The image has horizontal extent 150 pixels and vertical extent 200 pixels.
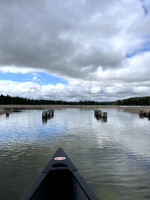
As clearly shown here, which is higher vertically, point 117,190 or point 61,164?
point 61,164

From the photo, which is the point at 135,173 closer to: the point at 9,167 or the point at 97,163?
the point at 97,163

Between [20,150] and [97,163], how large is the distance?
23.6 feet

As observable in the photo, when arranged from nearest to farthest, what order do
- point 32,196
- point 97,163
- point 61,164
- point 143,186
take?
point 32,196, point 61,164, point 143,186, point 97,163

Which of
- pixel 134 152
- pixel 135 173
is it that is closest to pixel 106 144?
pixel 134 152

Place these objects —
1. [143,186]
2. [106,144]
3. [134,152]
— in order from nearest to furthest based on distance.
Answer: [143,186]
[134,152]
[106,144]

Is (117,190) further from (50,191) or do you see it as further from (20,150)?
(20,150)

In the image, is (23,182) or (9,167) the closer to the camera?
(23,182)

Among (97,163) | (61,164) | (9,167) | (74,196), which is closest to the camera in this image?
(74,196)

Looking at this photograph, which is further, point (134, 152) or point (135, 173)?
point (134, 152)

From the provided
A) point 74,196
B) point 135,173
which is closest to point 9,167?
point 74,196

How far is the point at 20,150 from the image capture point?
13297mm

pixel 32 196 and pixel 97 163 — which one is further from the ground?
pixel 32 196

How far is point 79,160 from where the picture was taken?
1087 centimetres

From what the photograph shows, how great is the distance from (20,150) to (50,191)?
28.1 ft
